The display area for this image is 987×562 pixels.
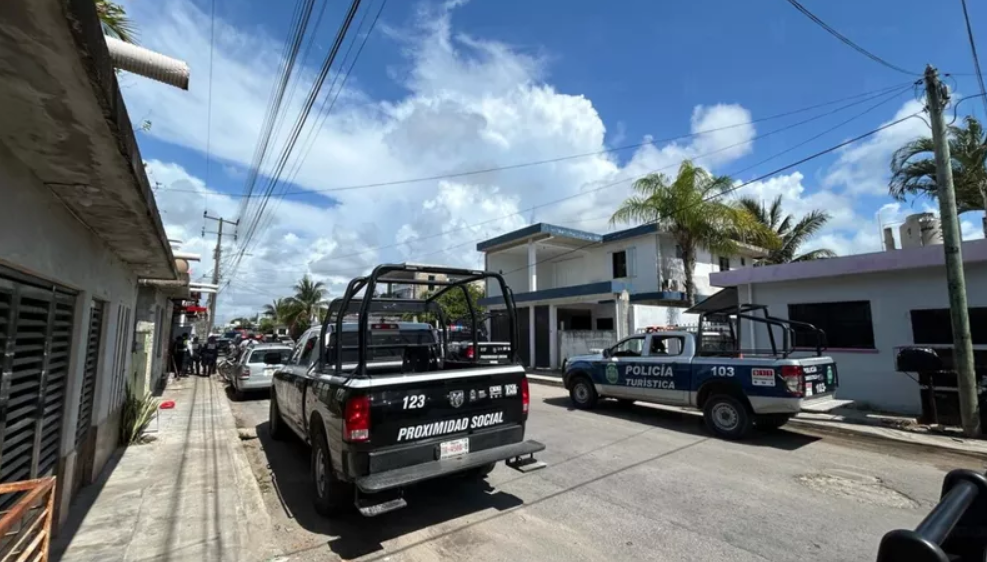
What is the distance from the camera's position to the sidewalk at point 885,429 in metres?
7.32

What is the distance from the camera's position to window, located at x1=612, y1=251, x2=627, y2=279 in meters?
22.0

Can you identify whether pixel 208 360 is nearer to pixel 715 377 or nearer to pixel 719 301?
pixel 719 301

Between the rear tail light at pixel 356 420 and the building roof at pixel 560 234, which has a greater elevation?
the building roof at pixel 560 234

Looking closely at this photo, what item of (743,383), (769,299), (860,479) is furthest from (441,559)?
(769,299)

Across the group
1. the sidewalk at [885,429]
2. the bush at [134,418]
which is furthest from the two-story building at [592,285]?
the bush at [134,418]

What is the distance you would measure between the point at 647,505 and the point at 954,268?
25.0 feet

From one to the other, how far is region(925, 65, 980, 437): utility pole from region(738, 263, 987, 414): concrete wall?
6.07 ft

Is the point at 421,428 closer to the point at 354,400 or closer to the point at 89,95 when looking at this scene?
the point at 354,400

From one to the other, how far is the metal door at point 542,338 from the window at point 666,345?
11493 mm

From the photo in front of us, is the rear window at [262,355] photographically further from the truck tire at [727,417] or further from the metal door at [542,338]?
the metal door at [542,338]

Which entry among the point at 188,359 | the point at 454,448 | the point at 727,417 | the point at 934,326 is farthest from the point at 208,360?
the point at 934,326

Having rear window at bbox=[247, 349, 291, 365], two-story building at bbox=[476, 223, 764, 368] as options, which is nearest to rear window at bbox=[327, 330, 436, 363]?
rear window at bbox=[247, 349, 291, 365]

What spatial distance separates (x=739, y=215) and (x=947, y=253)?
929 cm

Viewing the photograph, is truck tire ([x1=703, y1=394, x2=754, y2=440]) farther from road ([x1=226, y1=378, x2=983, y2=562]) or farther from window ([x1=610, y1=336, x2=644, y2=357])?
window ([x1=610, y1=336, x2=644, y2=357])
